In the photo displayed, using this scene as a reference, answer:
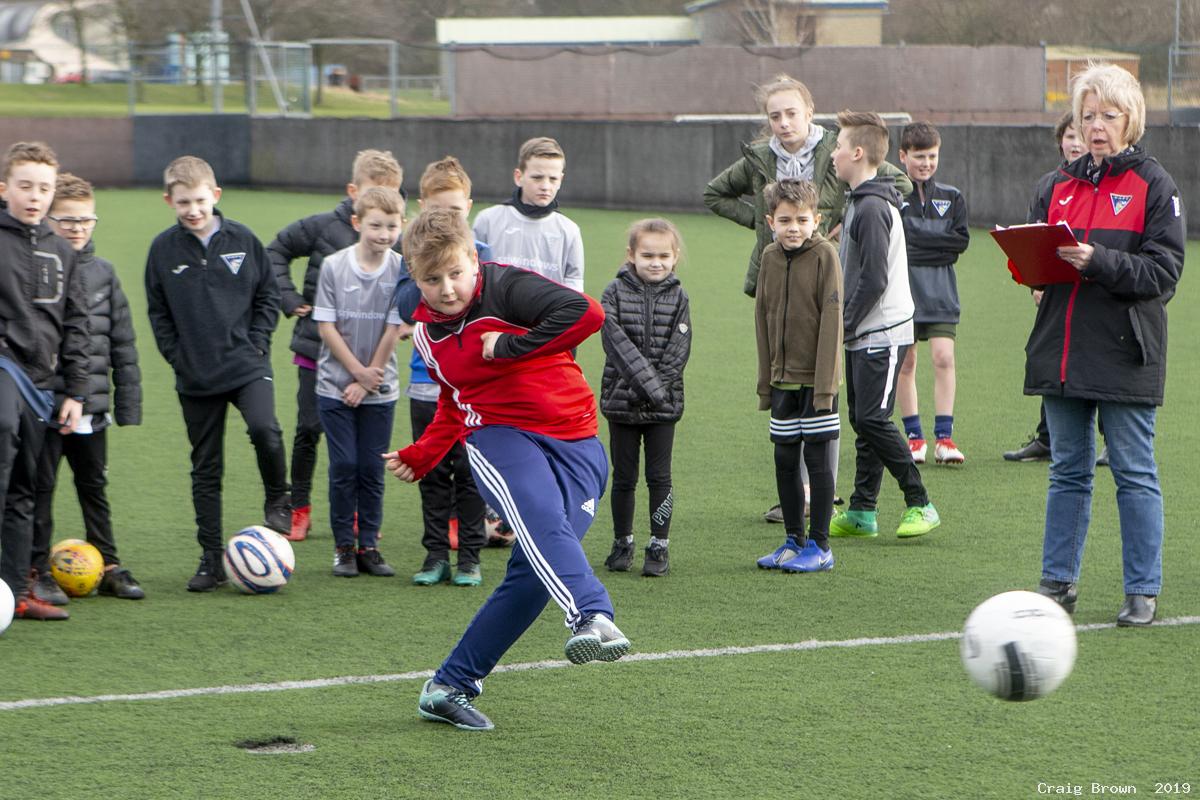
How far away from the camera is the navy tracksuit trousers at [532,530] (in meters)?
4.56

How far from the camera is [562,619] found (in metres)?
6.22

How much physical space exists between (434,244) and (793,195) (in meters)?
2.60

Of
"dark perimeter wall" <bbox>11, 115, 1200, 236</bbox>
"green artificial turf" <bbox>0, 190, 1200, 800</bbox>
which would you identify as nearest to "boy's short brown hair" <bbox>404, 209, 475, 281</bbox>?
"green artificial turf" <bbox>0, 190, 1200, 800</bbox>

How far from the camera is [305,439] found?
7801 millimetres

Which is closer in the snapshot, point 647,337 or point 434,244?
point 434,244

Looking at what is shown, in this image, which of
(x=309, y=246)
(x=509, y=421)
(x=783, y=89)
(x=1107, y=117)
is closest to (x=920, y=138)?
(x=783, y=89)

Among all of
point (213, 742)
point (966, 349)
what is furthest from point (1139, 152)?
point (966, 349)

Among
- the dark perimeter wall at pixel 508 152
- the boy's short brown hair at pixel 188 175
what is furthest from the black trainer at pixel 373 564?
the dark perimeter wall at pixel 508 152

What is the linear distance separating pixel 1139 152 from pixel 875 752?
2.57m

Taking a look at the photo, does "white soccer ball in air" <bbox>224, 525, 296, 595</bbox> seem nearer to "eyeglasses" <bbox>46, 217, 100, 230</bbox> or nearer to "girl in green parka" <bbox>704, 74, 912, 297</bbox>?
"eyeglasses" <bbox>46, 217, 100, 230</bbox>

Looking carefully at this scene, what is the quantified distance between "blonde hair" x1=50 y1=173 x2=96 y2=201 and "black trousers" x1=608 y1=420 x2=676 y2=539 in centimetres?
248

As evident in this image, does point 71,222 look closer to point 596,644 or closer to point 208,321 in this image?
point 208,321

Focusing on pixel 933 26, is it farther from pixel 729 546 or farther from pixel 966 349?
pixel 729 546

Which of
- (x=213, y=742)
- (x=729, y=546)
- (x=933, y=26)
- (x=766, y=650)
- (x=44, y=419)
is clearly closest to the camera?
(x=213, y=742)
